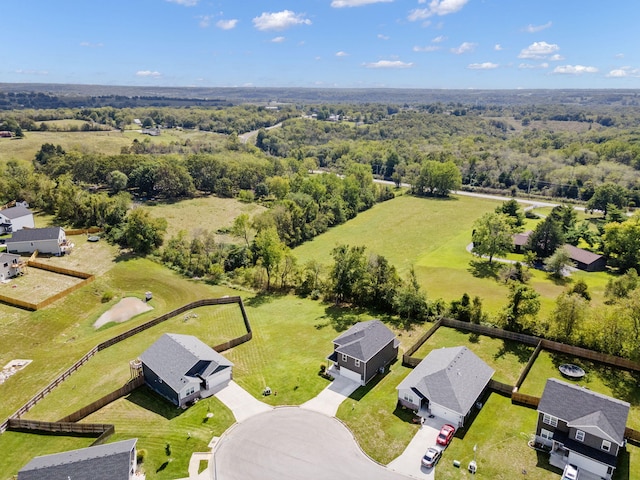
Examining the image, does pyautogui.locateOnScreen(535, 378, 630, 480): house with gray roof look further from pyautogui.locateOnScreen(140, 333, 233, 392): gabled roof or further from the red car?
pyautogui.locateOnScreen(140, 333, 233, 392): gabled roof

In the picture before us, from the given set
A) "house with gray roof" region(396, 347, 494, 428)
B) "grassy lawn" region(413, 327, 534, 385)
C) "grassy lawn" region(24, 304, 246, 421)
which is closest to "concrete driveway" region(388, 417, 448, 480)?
"house with gray roof" region(396, 347, 494, 428)

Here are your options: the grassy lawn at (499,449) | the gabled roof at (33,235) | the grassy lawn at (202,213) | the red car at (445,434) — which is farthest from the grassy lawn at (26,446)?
the grassy lawn at (202,213)

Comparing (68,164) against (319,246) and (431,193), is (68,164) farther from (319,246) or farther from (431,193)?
(431,193)

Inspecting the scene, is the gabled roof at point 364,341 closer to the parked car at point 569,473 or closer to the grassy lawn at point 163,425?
the grassy lawn at point 163,425

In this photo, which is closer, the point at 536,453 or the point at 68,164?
the point at 536,453

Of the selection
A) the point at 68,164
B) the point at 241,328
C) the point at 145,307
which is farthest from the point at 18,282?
the point at 68,164

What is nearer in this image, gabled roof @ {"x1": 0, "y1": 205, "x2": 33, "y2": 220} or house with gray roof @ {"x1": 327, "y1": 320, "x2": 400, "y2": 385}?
house with gray roof @ {"x1": 327, "y1": 320, "x2": 400, "y2": 385}

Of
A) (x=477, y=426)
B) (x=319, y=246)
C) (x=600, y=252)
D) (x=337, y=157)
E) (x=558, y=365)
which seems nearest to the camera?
(x=477, y=426)
